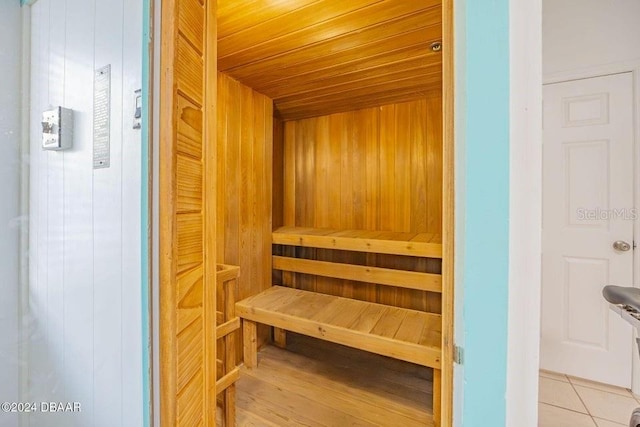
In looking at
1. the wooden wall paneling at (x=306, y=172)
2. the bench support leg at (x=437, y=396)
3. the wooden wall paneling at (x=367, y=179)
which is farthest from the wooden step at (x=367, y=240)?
the bench support leg at (x=437, y=396)

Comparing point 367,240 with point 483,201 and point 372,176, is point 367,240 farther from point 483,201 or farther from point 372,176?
point 483,201

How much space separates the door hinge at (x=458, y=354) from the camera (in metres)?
0.52

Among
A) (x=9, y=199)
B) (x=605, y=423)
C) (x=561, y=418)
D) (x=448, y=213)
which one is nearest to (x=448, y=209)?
(x=448, y=213)

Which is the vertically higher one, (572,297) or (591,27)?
(591,27)

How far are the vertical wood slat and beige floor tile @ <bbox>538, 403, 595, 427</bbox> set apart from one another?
1803 mm

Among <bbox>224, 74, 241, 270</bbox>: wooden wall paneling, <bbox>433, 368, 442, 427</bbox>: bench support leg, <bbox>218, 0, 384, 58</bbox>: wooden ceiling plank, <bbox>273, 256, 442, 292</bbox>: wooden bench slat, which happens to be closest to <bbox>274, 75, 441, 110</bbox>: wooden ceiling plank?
<bbox>224, 74, 241, 270</bbox>: wooden wall paneling

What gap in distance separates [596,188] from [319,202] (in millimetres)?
2068

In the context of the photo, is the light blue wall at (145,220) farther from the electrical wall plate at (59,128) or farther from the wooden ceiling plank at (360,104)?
the wooden ceiling plank at (360,104)

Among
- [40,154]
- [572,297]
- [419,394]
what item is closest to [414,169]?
[572,297]

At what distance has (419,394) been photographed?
1879 mm

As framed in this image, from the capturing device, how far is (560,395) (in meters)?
1.76

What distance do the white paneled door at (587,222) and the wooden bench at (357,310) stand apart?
81cm

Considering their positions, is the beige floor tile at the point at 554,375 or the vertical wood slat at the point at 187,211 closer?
the vertical wood slat at the point at 187,211

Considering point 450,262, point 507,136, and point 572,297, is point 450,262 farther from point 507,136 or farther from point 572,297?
point 572,297
